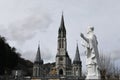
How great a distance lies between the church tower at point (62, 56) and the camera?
126750 millimetres

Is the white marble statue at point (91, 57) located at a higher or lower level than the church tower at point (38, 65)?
lower

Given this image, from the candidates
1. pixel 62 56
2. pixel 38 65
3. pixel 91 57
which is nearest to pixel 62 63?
pixel 62 56

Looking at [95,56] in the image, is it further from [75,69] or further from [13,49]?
[75,69]

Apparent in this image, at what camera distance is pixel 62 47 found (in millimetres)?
129750

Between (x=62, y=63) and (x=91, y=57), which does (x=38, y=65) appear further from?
(x=91, y=57)

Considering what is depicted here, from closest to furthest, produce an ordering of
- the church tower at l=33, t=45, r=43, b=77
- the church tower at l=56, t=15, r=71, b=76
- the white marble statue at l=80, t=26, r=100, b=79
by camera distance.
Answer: the white marble statue at l=80, t=26, r=100, b=79 → the church tower at l=56, t=15, r=71, b=76 → the church tower at l=33, t=45, r=43, b=77

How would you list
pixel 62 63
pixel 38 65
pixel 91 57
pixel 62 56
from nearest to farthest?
pixel 91 57 → pixel 62 63 → pixel 62 56 → pixel 38 65

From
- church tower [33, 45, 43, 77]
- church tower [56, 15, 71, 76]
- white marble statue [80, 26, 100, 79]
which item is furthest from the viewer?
church tower [33, 45, 43, 77]

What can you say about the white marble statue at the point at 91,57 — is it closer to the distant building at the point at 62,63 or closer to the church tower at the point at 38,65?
the distant building at the point at 62,63

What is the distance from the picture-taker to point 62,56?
12838cm

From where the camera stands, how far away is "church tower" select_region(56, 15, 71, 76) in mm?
126750

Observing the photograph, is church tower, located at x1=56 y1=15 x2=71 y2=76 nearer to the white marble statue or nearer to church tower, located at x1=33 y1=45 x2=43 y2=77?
church tower, located at x1=33 y1=45 x2=43 y2=77

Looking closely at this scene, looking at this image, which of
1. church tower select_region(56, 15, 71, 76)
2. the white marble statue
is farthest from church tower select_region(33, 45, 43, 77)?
the white marble statue

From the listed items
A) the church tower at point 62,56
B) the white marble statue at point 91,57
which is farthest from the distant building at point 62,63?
the white marble statue at point 91,57
